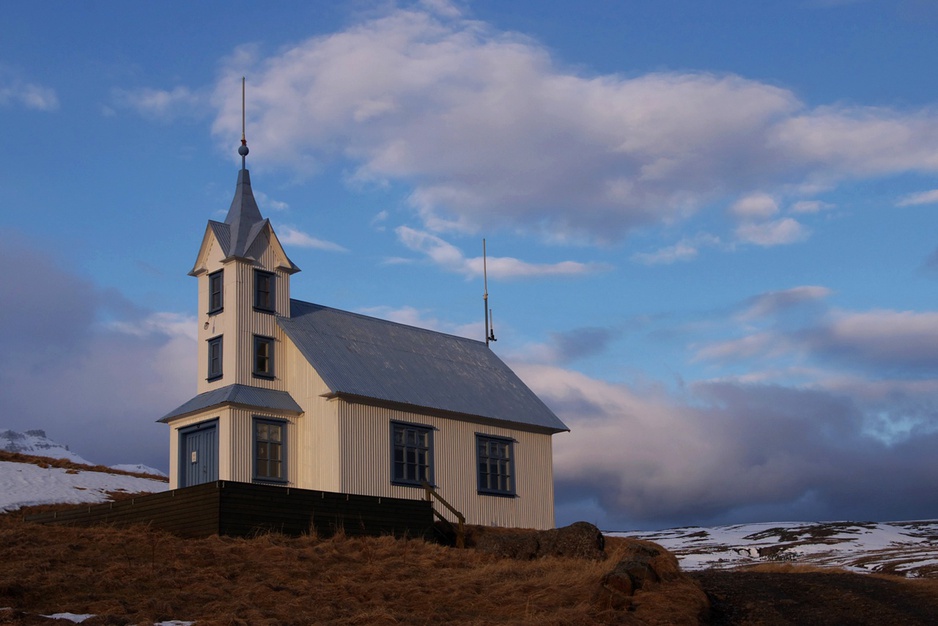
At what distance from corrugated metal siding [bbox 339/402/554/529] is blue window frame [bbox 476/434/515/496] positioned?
199 millimetres

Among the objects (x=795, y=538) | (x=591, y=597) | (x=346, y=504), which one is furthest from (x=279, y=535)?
(x=795, y=538)

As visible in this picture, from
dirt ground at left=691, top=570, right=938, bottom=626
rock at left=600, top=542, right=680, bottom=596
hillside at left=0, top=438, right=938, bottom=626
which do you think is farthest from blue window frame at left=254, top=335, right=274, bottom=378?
dirt ground at left=691, top=570, right=938, bottom=626

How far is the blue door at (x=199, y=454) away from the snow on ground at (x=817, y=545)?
1607cm

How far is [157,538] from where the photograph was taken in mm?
22141

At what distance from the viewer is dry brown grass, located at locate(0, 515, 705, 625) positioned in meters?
16.1

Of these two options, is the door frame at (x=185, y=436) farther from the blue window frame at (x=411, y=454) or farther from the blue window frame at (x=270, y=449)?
the blue window frame at (x=411, y=454)

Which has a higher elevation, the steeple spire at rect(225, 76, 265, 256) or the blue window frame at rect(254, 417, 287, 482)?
the steeple spire at rect(225, 76, 265, 256)

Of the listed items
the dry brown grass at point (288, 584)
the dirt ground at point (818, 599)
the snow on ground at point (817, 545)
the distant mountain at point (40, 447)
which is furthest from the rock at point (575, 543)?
the distant mountain at point (40, 447)

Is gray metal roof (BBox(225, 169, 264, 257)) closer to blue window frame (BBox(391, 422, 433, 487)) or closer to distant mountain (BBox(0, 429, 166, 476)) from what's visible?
blue window frame (BBox(391, 422, 433, 487))

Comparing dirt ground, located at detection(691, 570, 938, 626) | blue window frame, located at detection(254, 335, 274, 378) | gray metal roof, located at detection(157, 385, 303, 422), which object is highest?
blue window frame, located at detection(254, 335, 274, 378)

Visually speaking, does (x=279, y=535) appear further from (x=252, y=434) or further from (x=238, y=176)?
(x=238, y=176)

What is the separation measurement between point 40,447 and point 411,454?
5463cm

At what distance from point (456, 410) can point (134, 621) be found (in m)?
18.7

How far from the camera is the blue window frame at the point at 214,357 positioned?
3111cm
